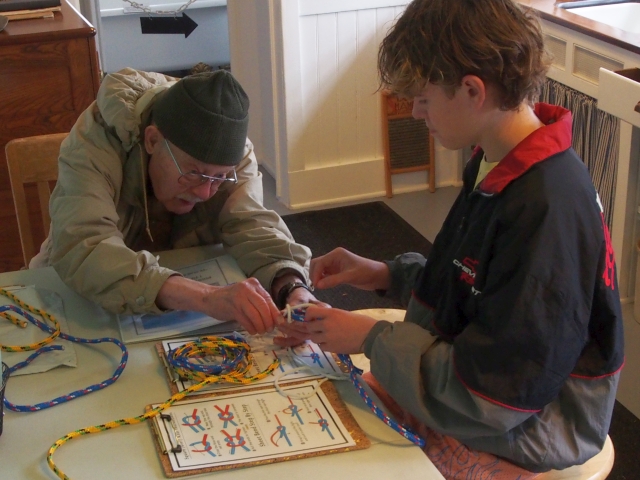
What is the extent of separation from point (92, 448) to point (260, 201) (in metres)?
0.80

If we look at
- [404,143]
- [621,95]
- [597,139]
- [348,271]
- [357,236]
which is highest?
[621,95]

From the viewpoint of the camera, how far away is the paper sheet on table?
4.07ft

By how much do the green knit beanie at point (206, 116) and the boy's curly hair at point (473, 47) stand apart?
422mm

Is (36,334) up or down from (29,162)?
down

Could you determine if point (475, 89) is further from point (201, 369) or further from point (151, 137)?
point (151, 137)

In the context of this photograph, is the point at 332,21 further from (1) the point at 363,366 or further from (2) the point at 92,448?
(2) the point at 92,448

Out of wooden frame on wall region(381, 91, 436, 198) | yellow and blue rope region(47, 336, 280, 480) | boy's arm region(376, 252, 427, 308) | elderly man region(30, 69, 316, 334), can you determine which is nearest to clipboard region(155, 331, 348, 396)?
yellow and blue rope region(47, 336, 280, 480)

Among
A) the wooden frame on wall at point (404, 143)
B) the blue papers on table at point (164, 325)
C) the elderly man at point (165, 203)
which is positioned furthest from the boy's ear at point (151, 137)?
the wooden frame on wall at point (404, 143)

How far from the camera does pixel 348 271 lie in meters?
1.47

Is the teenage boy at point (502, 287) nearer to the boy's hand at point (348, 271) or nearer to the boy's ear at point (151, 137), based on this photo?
the boy's hand at point (348, 271)

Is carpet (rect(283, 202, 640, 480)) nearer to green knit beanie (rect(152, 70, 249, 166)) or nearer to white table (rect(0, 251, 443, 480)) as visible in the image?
green knit beanie (rect(152, 70, 249, 166))

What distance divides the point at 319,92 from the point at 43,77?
1.45 metres

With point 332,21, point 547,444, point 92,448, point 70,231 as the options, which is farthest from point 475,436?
point 332,21

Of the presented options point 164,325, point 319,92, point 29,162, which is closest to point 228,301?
point 164,325
